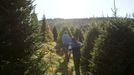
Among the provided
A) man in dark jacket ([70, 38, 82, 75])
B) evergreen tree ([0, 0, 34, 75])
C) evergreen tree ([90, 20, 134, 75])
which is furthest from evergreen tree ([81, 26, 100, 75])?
evergreen tree ([0, 0, 34, 75])

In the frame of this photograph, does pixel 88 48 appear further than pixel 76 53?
Yes

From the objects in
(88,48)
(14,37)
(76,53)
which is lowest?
(88,48)

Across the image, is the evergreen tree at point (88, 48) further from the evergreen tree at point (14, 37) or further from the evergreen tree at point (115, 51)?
the evergreen tree at point (14, 37)

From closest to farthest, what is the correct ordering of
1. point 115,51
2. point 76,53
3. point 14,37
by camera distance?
point 14,37
point 115,51
point 76,53

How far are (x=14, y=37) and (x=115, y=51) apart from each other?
14.9 ft

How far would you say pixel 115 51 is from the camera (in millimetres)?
10820

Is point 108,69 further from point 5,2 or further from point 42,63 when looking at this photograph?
point 5,2

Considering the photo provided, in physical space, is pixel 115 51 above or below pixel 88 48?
above

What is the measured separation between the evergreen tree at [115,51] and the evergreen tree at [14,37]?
3630 mm

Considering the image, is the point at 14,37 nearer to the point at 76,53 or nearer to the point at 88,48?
the point at 76,53

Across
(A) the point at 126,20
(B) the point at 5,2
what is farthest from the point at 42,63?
(A) the point at 126,20

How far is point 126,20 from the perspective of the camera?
11703mm

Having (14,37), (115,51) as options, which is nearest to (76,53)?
(115,51)

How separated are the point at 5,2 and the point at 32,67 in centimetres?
232
